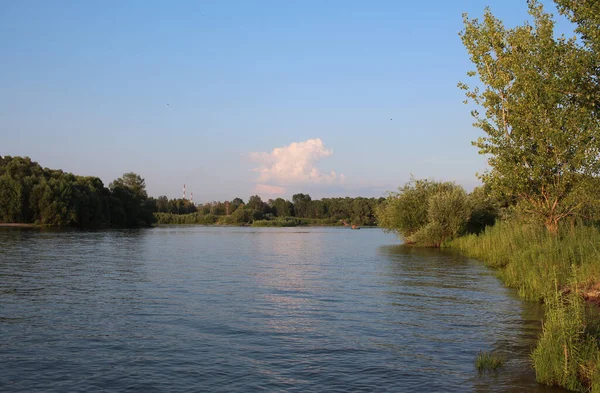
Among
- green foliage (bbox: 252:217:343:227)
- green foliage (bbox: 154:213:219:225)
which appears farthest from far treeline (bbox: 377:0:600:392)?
green foliage (bbox: 154:213:219:225)

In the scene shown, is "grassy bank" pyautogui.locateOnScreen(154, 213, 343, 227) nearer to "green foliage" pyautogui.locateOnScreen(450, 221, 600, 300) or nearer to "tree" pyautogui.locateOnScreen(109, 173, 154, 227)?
"tree" pyautogui.locateOnScreen(109, 173, 154, 227)

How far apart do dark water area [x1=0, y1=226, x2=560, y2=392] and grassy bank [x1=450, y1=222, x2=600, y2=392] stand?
64cm

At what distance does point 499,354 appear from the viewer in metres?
12.7

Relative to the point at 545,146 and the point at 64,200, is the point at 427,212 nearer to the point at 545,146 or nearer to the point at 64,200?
the point at 545,146

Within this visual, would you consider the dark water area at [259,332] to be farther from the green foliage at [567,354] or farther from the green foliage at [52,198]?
the green foliage at [52,198]

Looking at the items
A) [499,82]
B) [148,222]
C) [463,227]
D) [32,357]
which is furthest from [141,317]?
[148,222]

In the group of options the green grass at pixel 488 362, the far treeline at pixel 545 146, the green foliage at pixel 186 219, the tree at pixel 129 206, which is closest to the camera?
the green grass at pixel 488 362

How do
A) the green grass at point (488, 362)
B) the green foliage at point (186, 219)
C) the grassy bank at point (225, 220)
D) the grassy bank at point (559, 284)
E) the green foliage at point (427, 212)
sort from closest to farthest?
the grassy bank at point (559, 284) < the green grass at point (488, 362) < the green foliage at point (427, 212) < the grassy bank at point (225, 220) < the green foliage at point (186, 219)

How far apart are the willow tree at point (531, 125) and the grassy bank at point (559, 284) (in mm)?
2149

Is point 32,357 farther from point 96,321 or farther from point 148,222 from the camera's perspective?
point 148,222

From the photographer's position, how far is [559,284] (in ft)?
63.4

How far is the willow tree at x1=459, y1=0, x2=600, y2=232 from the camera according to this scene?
75.2ft

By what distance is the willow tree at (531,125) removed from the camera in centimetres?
2291

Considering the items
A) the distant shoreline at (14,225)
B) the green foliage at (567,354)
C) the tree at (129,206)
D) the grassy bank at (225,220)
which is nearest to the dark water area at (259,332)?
the green foliage at (567,354)
